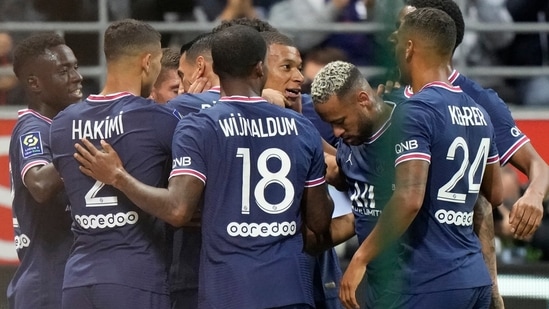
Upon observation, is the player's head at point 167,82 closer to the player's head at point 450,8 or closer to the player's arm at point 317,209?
the player's head at point 450,8

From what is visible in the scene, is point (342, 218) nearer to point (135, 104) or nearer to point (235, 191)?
point (235, 191)

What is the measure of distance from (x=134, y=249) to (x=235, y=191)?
0.47 metres

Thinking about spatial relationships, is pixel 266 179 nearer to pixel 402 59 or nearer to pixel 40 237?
pixel 402 59

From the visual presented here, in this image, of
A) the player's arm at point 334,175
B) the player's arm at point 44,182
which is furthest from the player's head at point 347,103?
the player's arm at point 44,182

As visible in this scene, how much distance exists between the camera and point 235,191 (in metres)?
4.48

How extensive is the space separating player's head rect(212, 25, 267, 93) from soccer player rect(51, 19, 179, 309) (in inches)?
11.4

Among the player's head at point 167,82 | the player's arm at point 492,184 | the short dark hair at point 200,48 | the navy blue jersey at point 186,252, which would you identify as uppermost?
the short dark hair at point 200,48

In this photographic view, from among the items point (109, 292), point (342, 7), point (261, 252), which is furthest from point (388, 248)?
point (342, 7)

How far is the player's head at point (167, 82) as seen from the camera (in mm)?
5691

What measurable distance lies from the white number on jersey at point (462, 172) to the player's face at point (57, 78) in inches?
69.0

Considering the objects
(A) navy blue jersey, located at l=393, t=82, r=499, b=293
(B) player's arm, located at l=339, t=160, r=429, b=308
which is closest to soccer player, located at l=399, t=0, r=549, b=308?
(A) navy blue jersey, located at l=393, t=82, r=499, b=293

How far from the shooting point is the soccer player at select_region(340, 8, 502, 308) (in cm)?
454

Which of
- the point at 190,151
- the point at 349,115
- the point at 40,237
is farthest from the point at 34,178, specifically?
the point at 349,115

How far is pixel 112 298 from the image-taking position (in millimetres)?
4543
